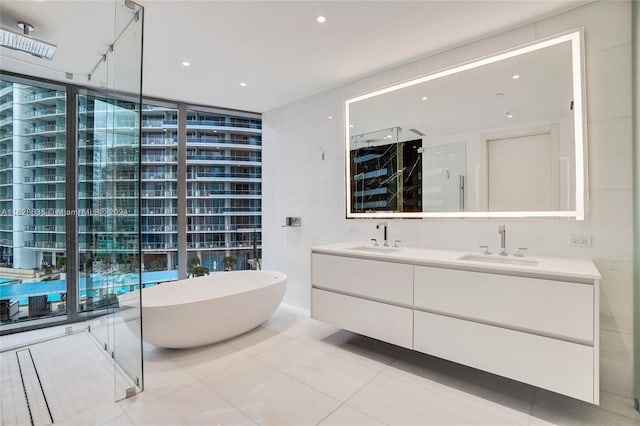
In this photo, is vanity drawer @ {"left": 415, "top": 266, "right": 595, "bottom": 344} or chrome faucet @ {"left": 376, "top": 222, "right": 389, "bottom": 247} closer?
vanity drawer @ {"left": 415, "top": 266, "right": 595, "bottom": 344}

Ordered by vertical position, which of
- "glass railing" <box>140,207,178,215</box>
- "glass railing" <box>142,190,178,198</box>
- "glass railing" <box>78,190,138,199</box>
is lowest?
"glass railing" <box>140,207,178,215</box>

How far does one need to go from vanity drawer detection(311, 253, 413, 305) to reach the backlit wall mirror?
2.47 feet

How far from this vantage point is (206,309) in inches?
101

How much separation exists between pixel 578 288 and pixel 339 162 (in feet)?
7.91

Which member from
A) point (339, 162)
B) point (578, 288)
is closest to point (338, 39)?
point (339, 162)

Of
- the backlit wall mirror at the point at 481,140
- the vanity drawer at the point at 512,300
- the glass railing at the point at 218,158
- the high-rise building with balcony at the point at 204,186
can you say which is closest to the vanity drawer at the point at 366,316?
the vanity drawer at the point at 512,300

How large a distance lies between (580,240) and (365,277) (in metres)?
1.53

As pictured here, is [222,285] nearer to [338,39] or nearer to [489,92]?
[338,39]

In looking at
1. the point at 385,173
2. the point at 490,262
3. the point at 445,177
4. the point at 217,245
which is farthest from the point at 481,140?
the point at 217,245

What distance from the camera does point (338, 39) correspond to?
2508 mm

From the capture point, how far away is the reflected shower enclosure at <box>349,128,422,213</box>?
2922 millimetres

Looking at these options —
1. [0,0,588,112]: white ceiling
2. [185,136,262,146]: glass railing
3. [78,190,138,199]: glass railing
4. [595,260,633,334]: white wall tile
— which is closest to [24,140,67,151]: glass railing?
[78,190,138,199]: glass railing

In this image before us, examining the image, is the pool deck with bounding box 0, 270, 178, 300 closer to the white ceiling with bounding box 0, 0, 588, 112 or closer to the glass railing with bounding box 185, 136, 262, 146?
the white ceiling with bounding box 0, 0, 588, 112

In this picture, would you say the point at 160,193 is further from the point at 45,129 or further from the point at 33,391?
the point at 33,391
